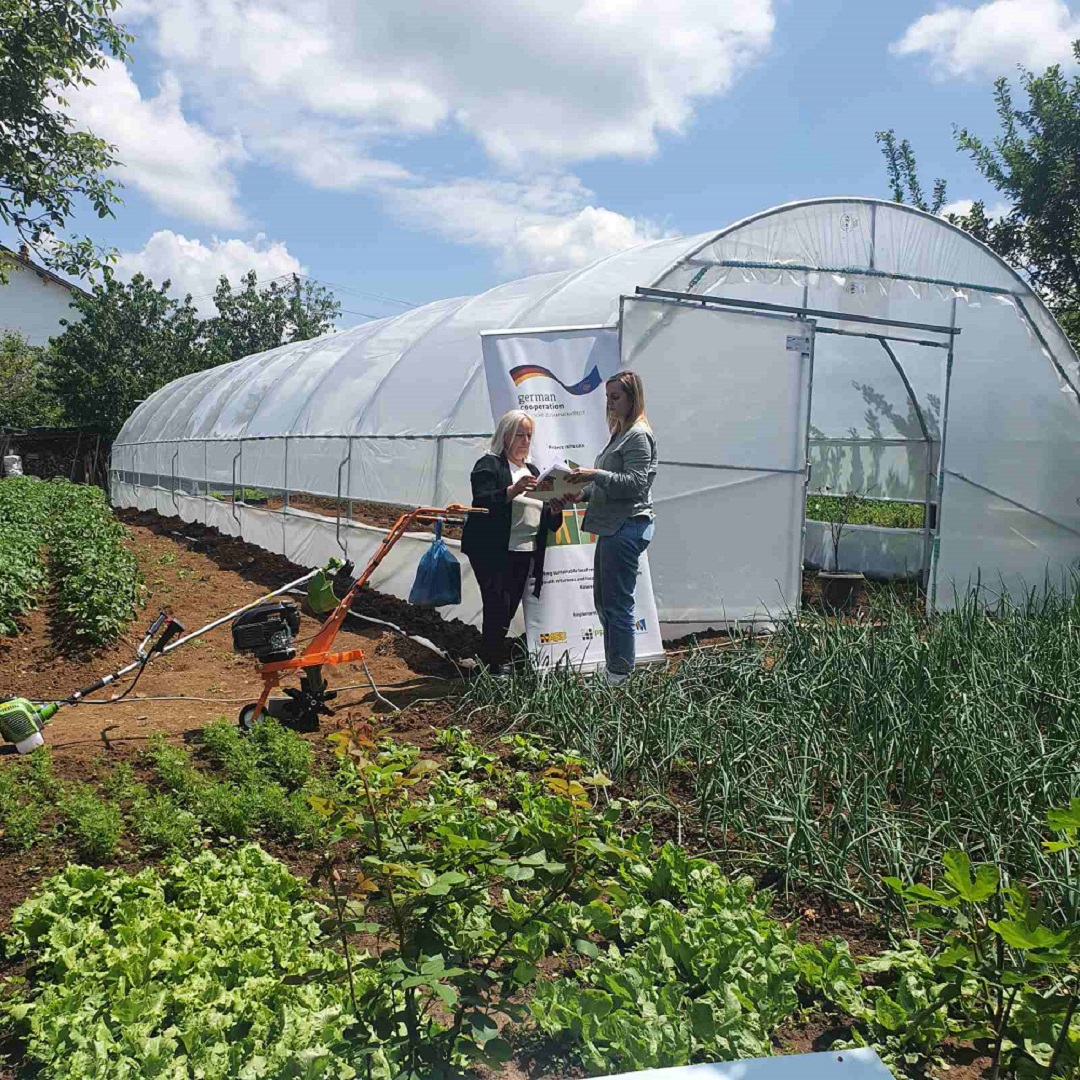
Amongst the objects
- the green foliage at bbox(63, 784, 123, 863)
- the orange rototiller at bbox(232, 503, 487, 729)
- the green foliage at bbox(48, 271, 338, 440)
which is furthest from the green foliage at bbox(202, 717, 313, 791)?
the green foliage at bbox(48, 271, 338, 440)

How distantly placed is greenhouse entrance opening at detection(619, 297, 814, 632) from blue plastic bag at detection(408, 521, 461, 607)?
1967 mm

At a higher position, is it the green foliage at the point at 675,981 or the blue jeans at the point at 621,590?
the blue jeans at the point at 621,590

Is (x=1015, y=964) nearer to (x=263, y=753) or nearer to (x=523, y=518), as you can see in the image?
(x=263, y=753)

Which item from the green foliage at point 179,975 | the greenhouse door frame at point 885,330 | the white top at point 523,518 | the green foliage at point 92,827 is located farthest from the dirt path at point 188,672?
the greenhouse door frame at point 885,330

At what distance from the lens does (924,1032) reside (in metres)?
2.55

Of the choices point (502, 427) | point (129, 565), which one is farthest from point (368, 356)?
point (502, 427)

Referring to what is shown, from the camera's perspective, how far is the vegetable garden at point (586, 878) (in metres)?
2.24

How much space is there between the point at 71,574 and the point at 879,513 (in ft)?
29.3

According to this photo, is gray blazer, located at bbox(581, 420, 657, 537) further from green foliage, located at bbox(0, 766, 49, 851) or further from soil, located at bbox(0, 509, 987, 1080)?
green foliage, located at bbox(0, 766, 49, 851)

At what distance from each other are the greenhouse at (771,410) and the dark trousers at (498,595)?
4.28 feet

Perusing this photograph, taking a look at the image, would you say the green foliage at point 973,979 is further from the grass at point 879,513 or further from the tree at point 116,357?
the tree at point 116,357

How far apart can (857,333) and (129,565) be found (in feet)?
23.4

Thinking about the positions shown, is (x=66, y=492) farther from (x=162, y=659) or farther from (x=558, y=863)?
(x=558, y=863)

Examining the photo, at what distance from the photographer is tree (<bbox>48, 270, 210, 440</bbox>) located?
2792cm
